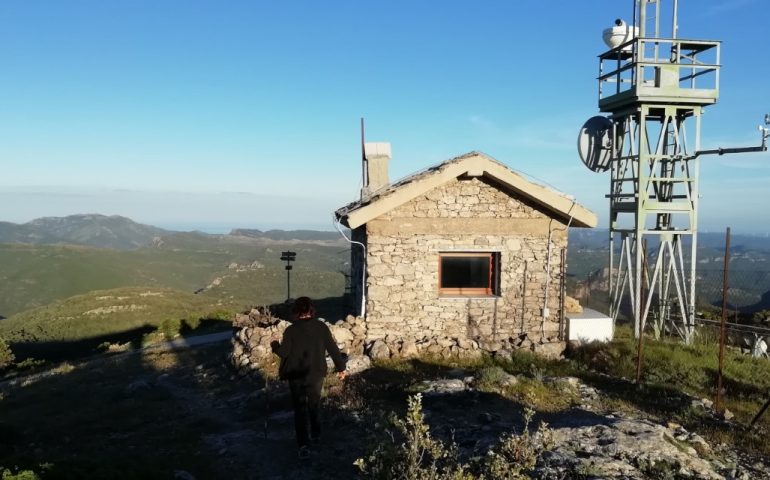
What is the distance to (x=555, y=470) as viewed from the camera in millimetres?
5961

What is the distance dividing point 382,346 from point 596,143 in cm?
933

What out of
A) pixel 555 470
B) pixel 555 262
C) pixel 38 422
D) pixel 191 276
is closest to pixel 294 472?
pixel 555 470

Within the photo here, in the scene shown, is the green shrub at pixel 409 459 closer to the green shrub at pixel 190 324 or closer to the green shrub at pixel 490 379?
the green shrub at pixel 490 379

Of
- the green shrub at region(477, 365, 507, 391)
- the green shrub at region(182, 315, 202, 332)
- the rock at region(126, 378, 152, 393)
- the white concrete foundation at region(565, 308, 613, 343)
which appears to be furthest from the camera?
the green shrub at region(182, 315, 202, 332)

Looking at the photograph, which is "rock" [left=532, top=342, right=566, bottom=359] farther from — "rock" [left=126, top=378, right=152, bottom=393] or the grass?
"rock" [left=126, top=378, right=152, bottom=393]

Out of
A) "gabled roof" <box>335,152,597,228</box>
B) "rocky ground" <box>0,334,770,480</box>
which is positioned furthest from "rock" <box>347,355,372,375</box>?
"gabled roof" <box>335,152,597,228</box>

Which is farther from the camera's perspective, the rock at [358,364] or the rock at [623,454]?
the rock at [358,364]

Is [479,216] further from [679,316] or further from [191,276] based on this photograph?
[191,276]

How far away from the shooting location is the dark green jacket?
7.22 metres

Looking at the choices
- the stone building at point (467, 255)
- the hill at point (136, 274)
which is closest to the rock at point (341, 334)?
the stone building at point (467, 255)

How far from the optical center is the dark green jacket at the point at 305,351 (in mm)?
7223

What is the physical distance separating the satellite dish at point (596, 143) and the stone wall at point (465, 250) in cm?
417

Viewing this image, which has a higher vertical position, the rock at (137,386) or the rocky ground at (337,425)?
the rocky ground at (337,425)

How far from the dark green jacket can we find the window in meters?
6.70
